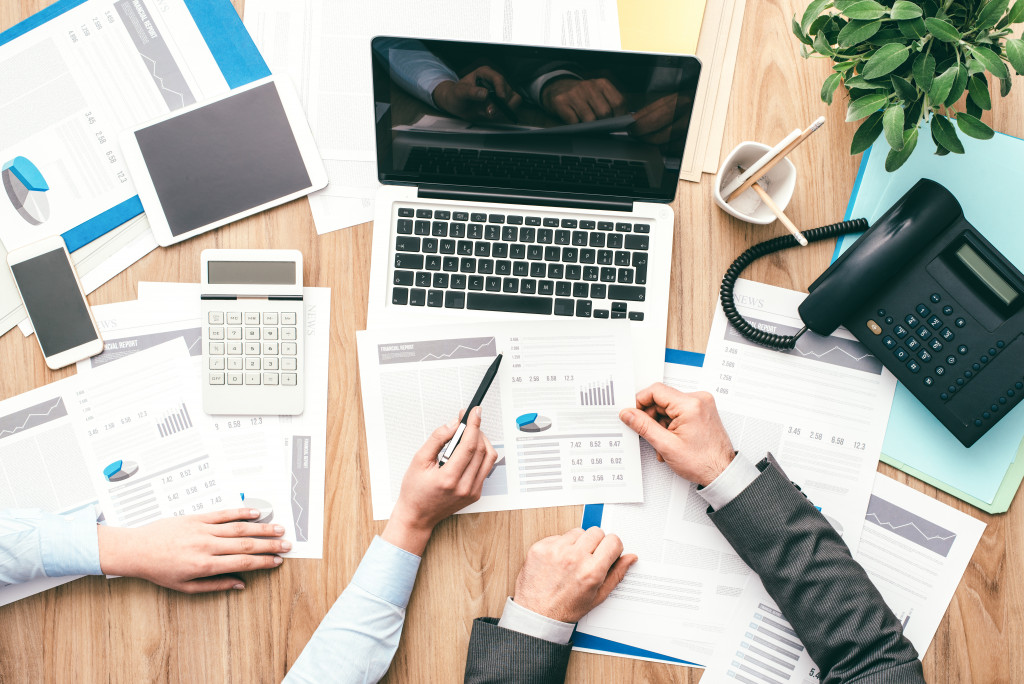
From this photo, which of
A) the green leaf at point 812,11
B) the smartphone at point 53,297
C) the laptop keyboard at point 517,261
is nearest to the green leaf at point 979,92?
the green leaf at point 812,11

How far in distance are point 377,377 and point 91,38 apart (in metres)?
0.71

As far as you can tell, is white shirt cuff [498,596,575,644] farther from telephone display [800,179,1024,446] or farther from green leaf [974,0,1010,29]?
green leaf [974,0,1010,29]

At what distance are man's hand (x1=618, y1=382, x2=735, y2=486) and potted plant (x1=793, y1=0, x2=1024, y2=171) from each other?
1.36 ft

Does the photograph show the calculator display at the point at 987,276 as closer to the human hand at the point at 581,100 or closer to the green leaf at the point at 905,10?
the green leaf at the point at 905,10

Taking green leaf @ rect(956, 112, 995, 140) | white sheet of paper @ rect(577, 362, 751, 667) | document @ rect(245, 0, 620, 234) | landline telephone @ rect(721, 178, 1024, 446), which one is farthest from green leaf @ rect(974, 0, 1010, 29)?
white sheet of paper @ rect(577, 362, 751, 667)

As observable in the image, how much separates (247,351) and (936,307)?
3.28 ft

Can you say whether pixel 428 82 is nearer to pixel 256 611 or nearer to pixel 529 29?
pixel 529 29

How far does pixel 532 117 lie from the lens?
0.83 metres

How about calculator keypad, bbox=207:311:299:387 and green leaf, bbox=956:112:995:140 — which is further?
calculator keypad, bbox=207:311:299:387

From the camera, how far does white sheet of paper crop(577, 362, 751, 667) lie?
3.06 feet

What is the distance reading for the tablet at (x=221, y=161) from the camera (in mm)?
968

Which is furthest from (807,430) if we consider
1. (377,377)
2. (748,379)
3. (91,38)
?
(91,38)

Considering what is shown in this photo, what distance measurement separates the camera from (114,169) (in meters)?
0.98

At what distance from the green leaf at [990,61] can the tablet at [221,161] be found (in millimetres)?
884
